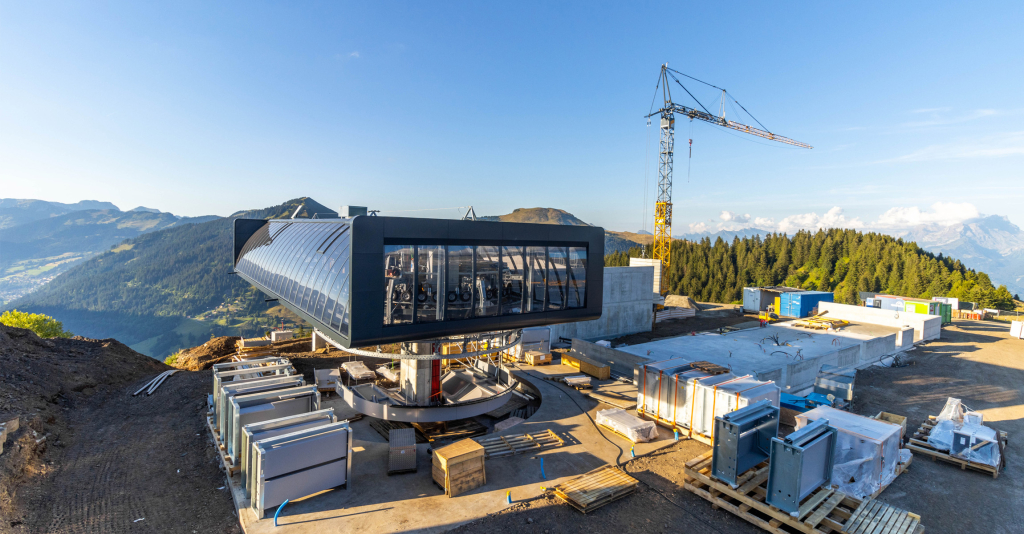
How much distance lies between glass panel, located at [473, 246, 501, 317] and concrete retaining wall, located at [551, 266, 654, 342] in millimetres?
25423

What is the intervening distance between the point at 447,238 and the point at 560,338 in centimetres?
2476

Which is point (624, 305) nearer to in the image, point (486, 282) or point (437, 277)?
point (486, 282)

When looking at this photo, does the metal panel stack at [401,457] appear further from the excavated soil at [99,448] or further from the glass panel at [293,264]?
the glass panel at [293,264]

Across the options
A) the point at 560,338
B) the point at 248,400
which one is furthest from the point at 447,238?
the point at 560,338

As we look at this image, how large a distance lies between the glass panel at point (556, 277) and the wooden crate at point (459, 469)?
7129 mm

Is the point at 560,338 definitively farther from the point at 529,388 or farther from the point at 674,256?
the point at 674,256

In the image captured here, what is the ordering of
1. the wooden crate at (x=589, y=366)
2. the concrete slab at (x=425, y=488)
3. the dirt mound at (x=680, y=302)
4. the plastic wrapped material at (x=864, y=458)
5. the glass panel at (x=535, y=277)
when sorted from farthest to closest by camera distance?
1. the dirt mound at (x=680, y=302)
2. the wooden crate at (x=589, y=366)
3. the glass panel at (x=535, y=277)
4. the plastic wrapped material at (x=864, y=458)
5. the concrete slab at (x=425, y=488)

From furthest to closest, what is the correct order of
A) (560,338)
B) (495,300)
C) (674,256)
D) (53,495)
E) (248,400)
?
(674,256) < (560,338) < (495,300) < (248,400) < (53,495)

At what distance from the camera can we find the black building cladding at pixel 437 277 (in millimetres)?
13797

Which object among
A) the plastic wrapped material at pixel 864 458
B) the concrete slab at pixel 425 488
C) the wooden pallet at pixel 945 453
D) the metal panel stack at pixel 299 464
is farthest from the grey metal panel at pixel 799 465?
the metal panel stack at pixel 299 464

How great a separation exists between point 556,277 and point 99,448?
1862 cm

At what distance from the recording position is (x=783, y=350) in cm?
3322

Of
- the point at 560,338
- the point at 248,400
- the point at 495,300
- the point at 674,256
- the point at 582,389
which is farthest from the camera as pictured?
the point at 674,256

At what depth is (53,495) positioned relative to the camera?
12.4 meters
